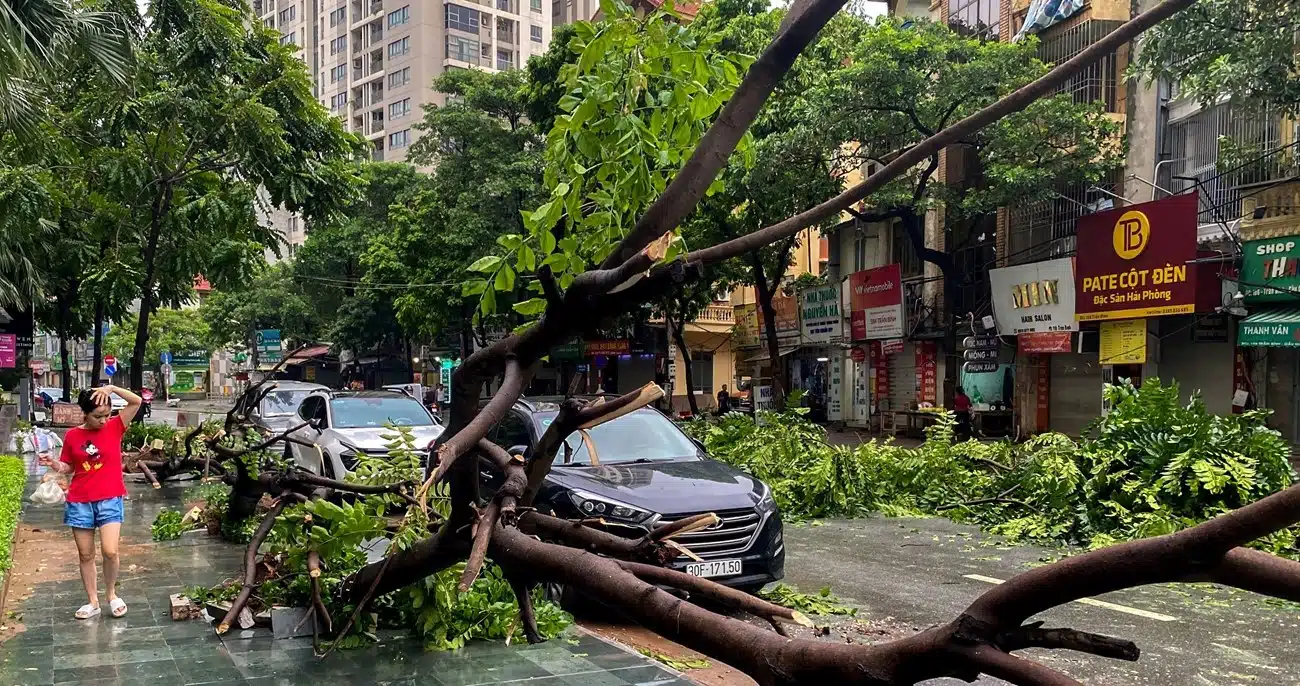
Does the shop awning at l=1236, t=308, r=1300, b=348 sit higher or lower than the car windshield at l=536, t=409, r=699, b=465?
higher

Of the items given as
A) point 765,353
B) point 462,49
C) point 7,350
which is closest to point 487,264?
point 7,350

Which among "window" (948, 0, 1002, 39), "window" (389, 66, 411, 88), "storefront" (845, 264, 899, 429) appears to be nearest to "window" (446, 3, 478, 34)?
"window" (389, 66, 411, 88)

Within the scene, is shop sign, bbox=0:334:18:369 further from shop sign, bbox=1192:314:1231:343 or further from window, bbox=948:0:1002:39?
shop sign, bbox=1192:314:1231:343

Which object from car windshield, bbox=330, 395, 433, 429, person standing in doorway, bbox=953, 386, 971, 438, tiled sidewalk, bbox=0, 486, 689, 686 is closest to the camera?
tiled sidewalk, bbox=0, 486, 689, 686

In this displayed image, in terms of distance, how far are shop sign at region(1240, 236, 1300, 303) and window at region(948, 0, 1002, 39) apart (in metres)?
10.3

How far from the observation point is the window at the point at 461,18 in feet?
230

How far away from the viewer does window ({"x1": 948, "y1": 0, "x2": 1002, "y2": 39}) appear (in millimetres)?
24828

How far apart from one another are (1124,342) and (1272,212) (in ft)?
12.3

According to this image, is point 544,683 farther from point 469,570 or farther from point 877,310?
point 877,310

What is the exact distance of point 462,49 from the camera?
7094 cm

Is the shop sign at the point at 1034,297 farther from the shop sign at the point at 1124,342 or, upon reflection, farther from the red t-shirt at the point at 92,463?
the red t-shirt at the point at 92,463

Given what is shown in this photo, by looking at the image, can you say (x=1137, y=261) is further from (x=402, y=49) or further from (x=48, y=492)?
(x=402, y=49)

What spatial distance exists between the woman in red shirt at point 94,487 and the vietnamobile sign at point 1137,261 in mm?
17157

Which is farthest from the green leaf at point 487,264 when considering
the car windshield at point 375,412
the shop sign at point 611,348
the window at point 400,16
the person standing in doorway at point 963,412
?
the window at point 400,16
